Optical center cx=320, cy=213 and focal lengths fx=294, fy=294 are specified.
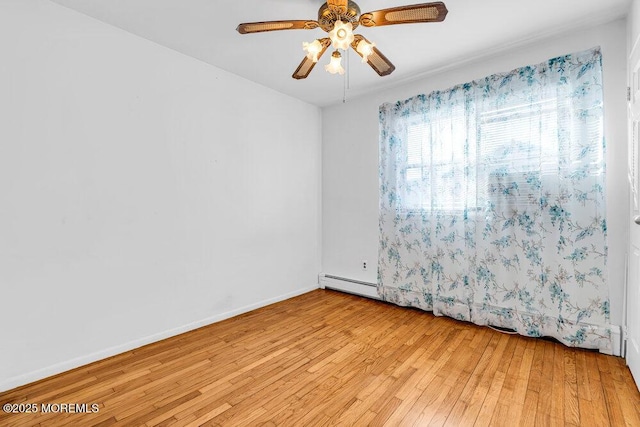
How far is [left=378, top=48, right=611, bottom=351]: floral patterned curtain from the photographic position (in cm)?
232

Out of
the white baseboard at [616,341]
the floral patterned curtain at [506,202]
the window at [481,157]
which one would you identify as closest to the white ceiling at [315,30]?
the floral patterned curtain at [506,202]

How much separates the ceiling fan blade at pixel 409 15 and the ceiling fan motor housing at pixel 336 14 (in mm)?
96

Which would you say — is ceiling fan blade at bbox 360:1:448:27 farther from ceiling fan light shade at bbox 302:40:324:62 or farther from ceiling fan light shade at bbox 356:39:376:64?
ceiling fan light shade at bbox 302:40:324:62

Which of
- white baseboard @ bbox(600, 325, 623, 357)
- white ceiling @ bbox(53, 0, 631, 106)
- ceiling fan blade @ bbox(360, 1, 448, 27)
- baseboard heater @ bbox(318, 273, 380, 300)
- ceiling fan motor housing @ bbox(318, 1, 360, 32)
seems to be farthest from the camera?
baseboard heater @ bbox(318, 273, 380, 300)

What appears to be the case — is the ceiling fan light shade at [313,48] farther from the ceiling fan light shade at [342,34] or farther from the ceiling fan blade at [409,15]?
the ceiling fan blade at [409,15]

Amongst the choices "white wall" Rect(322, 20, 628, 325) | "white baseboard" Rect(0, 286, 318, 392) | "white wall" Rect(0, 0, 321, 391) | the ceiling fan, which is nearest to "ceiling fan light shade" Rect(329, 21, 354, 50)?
the ceiling fan

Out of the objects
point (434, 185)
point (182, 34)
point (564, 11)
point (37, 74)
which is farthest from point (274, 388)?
point (564, 11)

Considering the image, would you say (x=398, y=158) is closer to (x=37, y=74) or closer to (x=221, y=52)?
(x=221, y=52)

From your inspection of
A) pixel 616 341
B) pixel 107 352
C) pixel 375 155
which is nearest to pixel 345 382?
pixel 107 352

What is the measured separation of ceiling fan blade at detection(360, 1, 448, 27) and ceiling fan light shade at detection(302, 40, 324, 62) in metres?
0.28

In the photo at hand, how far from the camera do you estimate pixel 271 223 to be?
3561mm

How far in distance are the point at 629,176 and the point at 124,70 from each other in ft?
12.8

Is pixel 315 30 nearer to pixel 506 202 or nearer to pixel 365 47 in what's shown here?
pixel 365 47

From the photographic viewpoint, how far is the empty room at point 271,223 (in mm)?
1823
